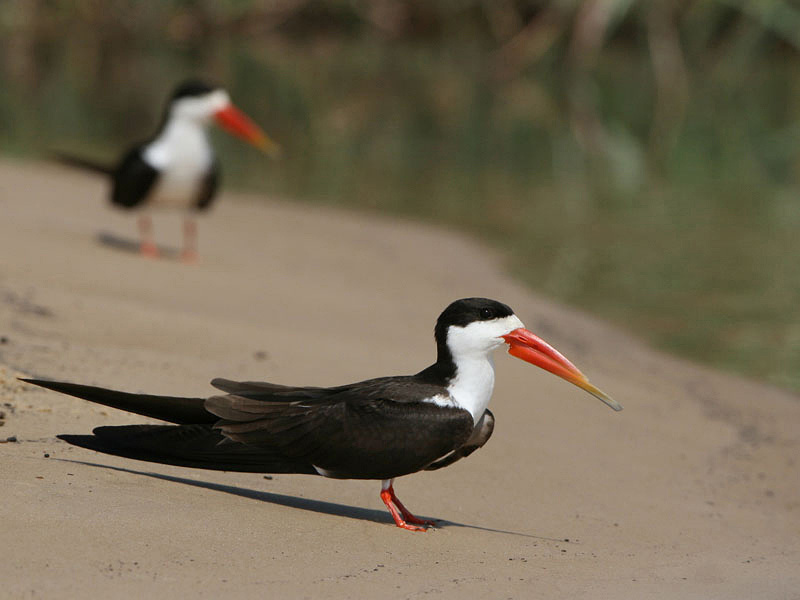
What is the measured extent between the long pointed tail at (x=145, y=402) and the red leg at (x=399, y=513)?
63cm

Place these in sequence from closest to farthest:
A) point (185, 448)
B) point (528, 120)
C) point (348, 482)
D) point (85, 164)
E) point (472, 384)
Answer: point (185, 448)
point (472, 384)
point (348, 482)
point (85, 164)
point (528, 120)

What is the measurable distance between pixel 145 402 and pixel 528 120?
609 inches

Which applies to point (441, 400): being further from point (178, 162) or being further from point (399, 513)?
point (178, 162)

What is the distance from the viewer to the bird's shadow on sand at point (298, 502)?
4.16 m

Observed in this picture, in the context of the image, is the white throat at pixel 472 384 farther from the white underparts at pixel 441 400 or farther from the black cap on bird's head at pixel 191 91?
the black cap on bird's head at pixel 191 91

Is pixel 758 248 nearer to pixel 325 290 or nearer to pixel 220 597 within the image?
pixel 325 290

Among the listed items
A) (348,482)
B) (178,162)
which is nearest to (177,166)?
(178,162)

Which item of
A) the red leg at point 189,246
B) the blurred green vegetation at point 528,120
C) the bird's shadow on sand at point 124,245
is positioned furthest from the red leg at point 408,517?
the bird's shadow on sand at point 124,245

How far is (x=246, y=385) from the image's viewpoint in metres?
4.19

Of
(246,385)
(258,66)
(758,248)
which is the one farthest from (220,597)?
(258,66)

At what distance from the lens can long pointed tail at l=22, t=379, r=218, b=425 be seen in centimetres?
394

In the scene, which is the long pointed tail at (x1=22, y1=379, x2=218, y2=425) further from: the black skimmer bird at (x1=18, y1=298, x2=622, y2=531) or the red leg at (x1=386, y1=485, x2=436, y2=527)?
the red leg at (x1=386, y1=485, x2=436, y2=527)

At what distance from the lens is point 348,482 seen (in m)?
4.67

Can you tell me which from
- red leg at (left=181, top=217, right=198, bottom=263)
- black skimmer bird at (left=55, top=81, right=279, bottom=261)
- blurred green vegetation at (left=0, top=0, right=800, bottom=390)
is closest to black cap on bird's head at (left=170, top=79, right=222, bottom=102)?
black skimmer bird at (left=55, top=81, right=279, bottom=261)
